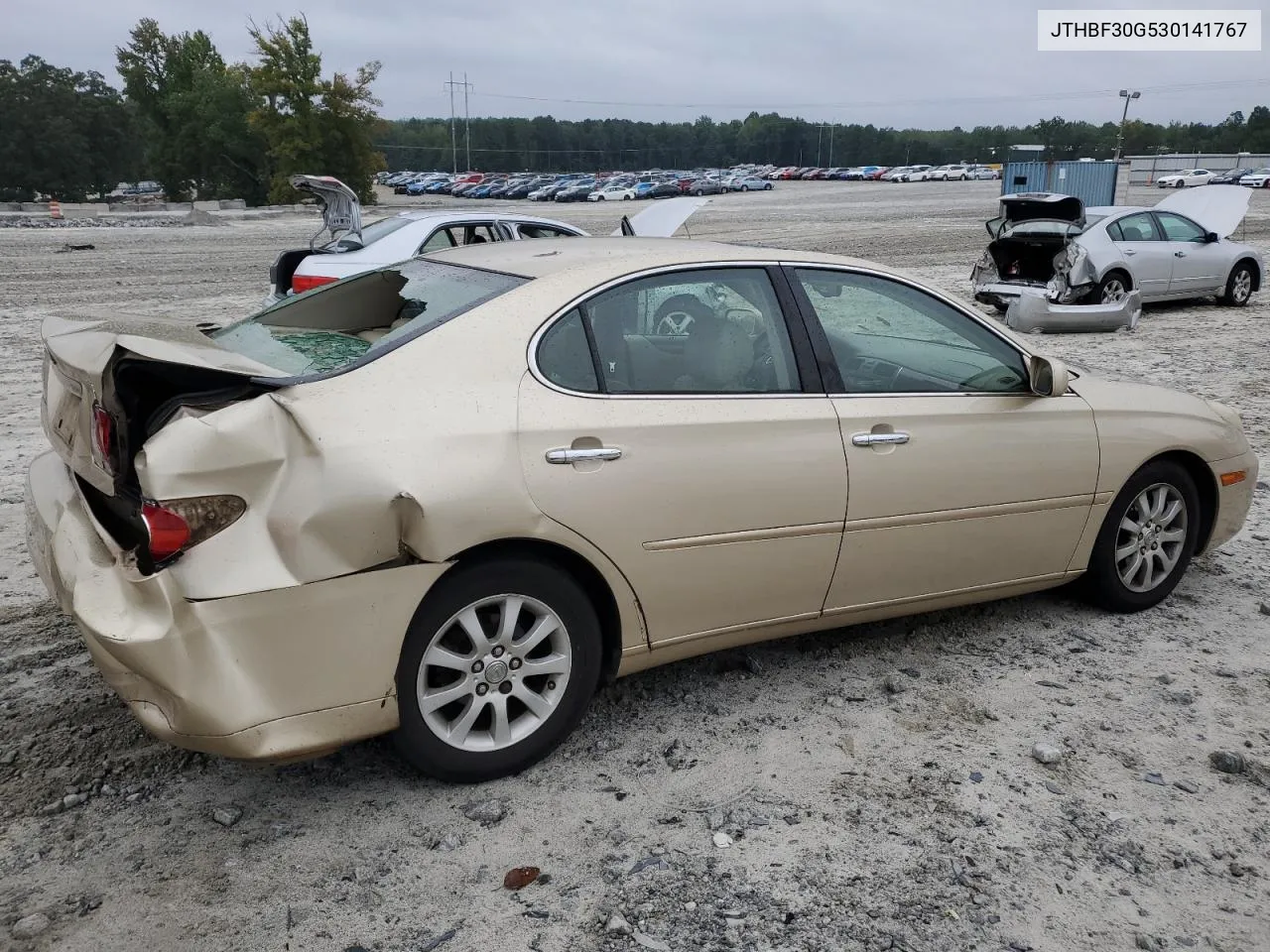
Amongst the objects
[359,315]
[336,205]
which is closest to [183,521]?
[359,315]

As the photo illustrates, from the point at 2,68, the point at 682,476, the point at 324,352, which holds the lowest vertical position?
the point at 682,476

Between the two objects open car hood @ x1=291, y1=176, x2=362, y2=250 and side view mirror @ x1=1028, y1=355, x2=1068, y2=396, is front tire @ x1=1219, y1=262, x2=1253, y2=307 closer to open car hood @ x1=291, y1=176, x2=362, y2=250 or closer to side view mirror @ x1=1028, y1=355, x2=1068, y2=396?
open car hood @ x1=291, y1=176, x2=362, y2=250

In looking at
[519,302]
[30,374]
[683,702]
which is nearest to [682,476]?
[519,302]

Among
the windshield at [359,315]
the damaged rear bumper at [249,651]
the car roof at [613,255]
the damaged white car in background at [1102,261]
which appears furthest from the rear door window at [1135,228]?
the damaged rear bumper at [249,651]

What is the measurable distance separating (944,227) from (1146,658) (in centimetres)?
2924

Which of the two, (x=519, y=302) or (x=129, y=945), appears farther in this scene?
(x=519, y=302)

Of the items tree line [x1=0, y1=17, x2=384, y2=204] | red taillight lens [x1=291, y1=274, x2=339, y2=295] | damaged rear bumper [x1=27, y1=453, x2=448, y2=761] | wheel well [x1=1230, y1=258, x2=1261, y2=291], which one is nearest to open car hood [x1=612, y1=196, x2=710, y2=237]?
red taillight lens [x1=291, y1=274, x2=339, y2=295]

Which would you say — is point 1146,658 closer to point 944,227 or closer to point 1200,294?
point 1200,294

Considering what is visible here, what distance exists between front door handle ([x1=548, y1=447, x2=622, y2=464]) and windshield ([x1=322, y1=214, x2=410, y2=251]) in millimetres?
6769

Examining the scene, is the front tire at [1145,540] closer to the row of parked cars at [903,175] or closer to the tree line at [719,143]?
the row of parked cars at [903,175]

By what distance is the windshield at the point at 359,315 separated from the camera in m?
3.40

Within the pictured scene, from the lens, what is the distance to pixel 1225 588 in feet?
16.8

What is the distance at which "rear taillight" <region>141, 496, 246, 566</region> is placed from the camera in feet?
9.11

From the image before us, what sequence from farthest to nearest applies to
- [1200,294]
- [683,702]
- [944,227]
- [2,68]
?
[2,68] → [944,227] → [1200,294] → [683,702]
